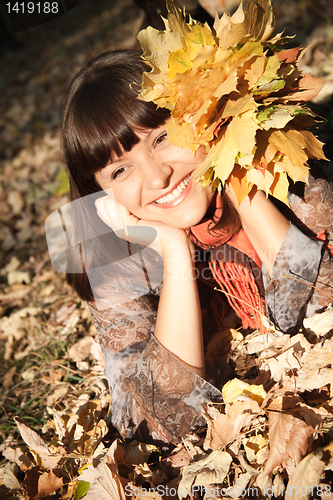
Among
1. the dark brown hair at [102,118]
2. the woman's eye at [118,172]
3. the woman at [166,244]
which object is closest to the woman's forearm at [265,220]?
the woman at [166,244]

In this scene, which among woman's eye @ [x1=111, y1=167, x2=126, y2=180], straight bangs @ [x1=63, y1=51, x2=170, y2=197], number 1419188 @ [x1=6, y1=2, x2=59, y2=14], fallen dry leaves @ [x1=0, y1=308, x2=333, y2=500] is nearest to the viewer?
fallen dry leaves @ [x1=0, y1=308, x2=333, y2=500]

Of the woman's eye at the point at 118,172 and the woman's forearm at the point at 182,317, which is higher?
the woman's eye at the point at 118,172

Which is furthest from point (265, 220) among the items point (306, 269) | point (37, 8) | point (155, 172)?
point (37, 8)

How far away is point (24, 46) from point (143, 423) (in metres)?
7.85

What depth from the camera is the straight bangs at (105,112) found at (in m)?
1.46

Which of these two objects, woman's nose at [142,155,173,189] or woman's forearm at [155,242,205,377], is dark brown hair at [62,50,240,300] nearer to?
woman's nose at [142,155,173,189]

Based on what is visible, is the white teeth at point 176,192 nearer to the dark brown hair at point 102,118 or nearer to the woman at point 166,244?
the woman at point 166,244

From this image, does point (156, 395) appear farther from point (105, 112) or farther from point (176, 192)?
point (105, 112)

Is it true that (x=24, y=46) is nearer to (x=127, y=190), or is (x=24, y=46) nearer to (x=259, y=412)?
(x=127, y=190)

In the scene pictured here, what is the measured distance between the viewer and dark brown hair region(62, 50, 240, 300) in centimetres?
146

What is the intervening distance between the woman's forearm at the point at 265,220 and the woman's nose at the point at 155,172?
0.94 ft

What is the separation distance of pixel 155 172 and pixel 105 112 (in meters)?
0.33

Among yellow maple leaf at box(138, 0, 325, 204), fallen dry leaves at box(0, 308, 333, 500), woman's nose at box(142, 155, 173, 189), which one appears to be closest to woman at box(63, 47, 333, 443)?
woman's nose at box(142, 155, 173, 189)

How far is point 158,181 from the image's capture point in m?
1.48
